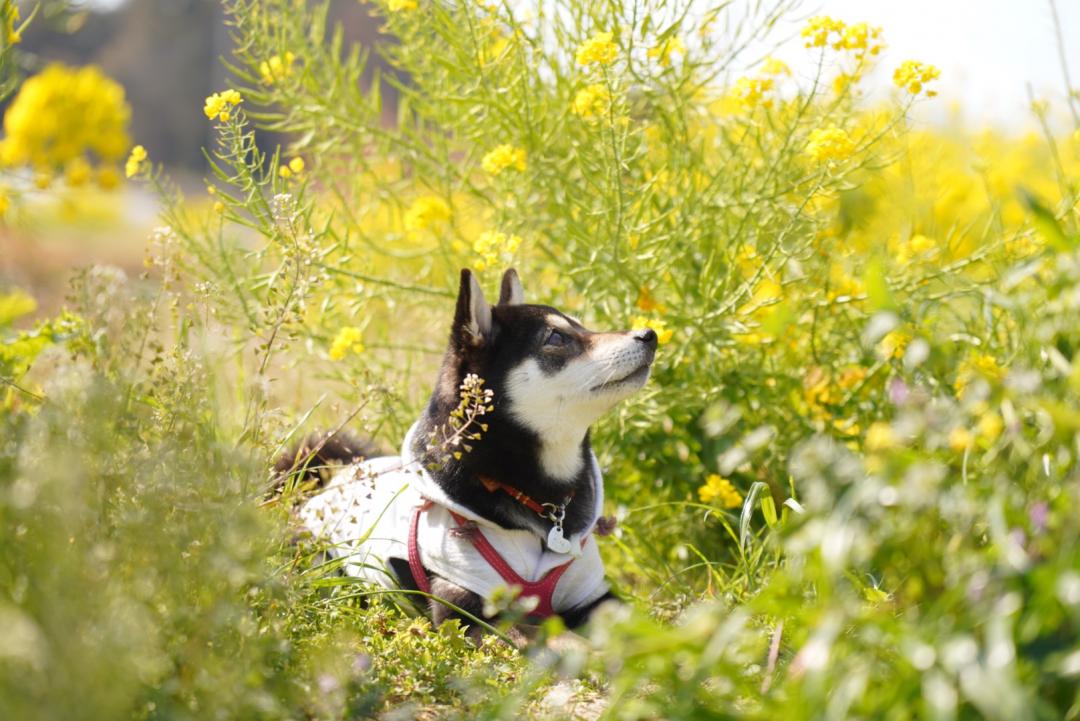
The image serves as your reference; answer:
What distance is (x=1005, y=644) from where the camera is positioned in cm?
161

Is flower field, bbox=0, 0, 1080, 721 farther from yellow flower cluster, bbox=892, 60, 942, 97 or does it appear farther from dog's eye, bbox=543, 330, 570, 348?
dog's eye, bbox=543, 330, 570, 348

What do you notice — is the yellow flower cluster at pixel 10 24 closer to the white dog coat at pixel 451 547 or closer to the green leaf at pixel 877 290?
the white dog coat at pixel 451 547

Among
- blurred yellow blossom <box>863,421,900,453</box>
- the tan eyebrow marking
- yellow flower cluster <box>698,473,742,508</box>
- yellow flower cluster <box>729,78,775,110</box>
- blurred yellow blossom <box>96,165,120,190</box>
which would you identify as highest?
blurred yellow blossom <box>96,165,120,190</box>

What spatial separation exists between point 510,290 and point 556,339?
0.33 metres

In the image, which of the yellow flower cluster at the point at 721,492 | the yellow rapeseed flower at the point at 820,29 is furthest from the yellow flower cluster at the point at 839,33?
the yellow flower cluster at the point at 721,492

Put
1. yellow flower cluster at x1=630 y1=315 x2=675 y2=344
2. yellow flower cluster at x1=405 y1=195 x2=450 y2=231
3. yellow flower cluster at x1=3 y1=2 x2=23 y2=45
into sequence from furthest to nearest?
yellow flower cluster at x1=405 y1=195 x2=450 y2=231
yellow flower cluster at x1=630 y1=315 x2=675 y2=344
yellow flower cluster at x1=3 y1=2 x2=23 y2=45

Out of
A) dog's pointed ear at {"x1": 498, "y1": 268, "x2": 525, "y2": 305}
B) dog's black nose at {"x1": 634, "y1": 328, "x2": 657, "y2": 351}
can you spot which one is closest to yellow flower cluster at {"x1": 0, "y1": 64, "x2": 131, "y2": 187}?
dog's pointed ear at {"x1": 498, "y1": 268, "x2": 525, "y2": 305}

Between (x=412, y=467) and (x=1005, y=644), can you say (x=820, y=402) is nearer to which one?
(x=412, y=467)

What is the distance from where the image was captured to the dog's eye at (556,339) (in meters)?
3.43

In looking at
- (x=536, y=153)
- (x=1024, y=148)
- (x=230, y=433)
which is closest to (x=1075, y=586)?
(x=230, y=433)

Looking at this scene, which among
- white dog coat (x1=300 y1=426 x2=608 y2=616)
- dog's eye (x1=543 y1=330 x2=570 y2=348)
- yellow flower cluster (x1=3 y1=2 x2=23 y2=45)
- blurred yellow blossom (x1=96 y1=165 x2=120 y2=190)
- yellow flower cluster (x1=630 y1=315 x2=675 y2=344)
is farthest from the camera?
blurred yellow blossom (x1=96 y1=165 x2=120 y2=190)

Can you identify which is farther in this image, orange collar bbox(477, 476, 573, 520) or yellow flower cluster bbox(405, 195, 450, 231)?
yellow flower cluster bbox(405, 195, 450, 231)

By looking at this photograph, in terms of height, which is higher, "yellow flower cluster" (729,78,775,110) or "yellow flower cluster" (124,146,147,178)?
"yellow flower cluster" (124,146,147,178)

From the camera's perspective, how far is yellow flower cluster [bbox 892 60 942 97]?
3.53 metres
